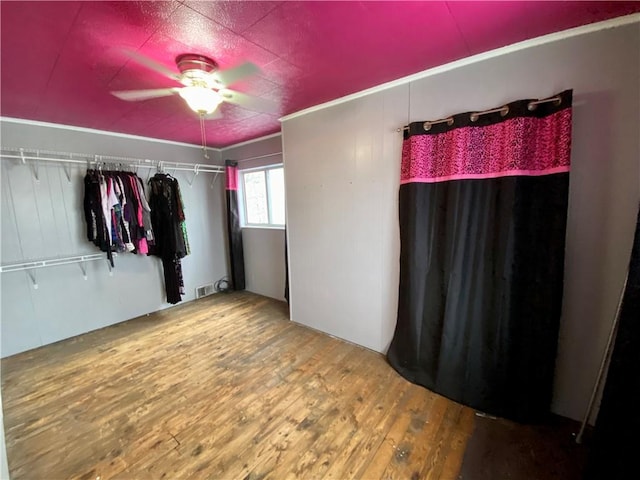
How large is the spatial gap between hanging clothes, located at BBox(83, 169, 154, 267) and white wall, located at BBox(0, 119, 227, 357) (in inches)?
9.2

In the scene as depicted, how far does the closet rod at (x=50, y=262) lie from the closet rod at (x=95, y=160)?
1010mm

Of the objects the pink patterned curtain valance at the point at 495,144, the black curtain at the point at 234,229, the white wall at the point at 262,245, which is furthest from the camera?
the black curtain at the point at 234,229

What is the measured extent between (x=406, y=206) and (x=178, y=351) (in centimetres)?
255

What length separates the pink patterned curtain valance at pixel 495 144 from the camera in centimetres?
146

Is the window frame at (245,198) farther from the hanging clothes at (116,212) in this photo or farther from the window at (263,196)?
the hanging clothes at (116,212)

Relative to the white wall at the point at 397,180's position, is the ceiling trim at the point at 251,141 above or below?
above

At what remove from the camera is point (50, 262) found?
2.71 metres

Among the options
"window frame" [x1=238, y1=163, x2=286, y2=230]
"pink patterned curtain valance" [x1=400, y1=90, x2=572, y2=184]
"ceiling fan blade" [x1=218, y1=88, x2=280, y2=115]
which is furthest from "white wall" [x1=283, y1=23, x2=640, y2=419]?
"window frame" [x1=238, y1=163, x2=286, y2=230]

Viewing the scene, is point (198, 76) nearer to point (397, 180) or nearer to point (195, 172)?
point (397, 180)

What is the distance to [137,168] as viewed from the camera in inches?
131

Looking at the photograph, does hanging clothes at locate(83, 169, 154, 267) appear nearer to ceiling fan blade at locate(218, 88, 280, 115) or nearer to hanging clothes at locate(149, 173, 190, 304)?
hanging clothes at locate(149, 173, 190, 304)

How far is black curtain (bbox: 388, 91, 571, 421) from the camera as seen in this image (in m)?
1.51

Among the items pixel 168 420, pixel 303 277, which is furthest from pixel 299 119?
pixel 168 420

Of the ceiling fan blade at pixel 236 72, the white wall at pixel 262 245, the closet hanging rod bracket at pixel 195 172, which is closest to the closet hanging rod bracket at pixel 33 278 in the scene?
the closet hanging rod bracket at pixel 195 172
